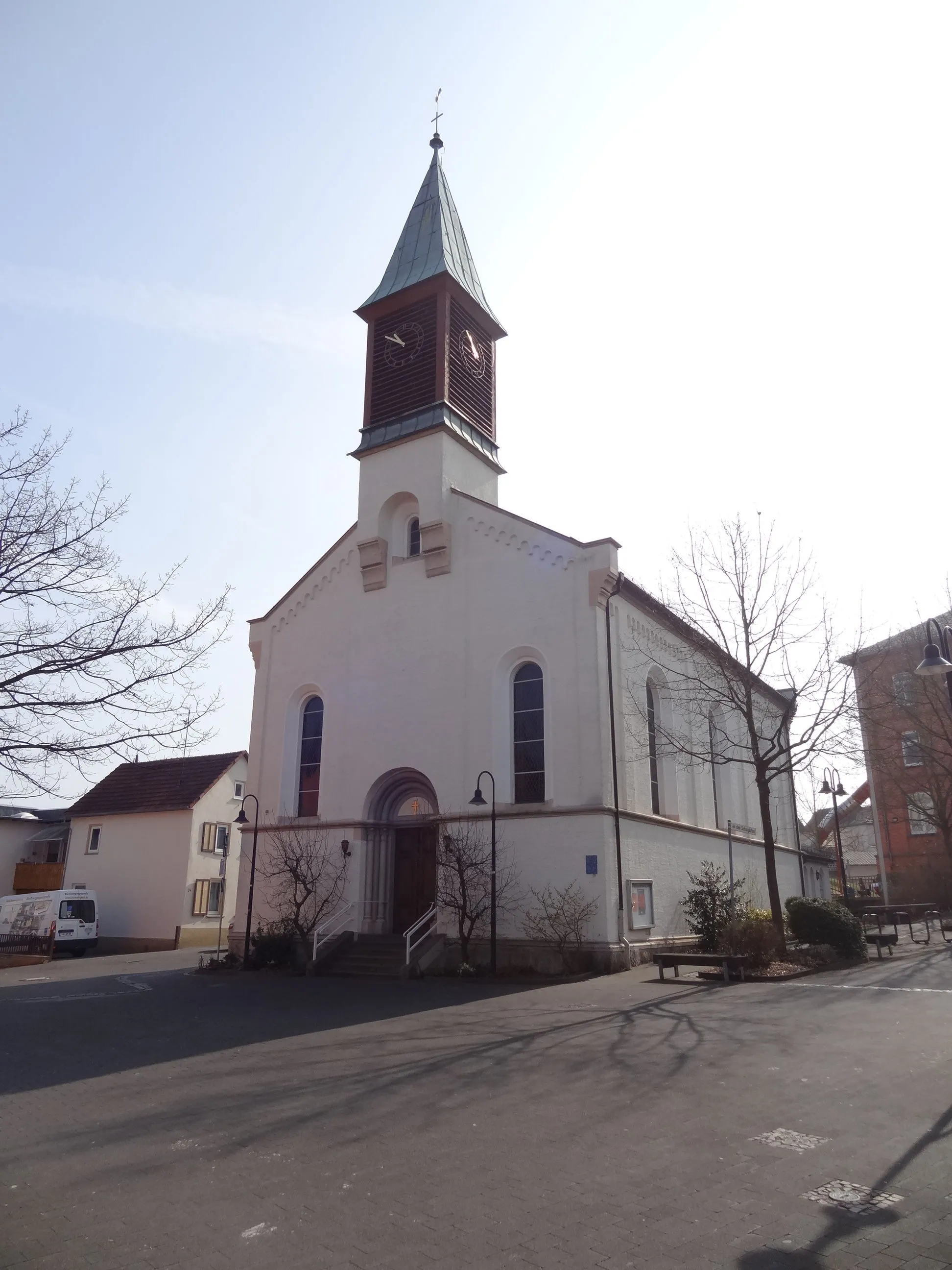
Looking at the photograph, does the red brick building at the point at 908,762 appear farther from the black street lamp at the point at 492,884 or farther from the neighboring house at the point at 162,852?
the neighboring house at the point at 162,852

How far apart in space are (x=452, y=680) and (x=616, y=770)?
15.7 feet

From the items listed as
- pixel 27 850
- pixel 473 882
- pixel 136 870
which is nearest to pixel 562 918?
pixel 473 882

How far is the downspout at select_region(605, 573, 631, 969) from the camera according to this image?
1933 centimetres

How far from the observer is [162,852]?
118ft

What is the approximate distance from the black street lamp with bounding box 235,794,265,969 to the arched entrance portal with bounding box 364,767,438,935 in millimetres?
2998

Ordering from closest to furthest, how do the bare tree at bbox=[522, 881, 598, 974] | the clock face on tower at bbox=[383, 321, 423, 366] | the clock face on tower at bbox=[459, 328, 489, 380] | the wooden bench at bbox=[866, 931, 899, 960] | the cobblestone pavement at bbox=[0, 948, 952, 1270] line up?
the cobblestone pavement at bbox=[0, 948, 952, 1270], the bare tree at bbox=[522, 881, 598, 974], the wooden bench at bbox=[866, 931, 899, 960], the clock face on tower at bbox=[383, 321, 423, 366], the clock face on tower at bbox=[459, 328, 489, 380]

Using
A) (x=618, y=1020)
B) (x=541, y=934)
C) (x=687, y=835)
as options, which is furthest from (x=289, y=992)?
(x=687, y=835)

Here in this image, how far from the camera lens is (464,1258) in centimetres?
468

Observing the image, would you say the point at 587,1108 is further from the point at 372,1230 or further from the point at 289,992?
the point at 289,992

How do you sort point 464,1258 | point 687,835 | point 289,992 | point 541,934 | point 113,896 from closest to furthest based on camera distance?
1. point 464,1258
2. point 289,992
3. point 541,934
4. point 687,835
5. point 113,896

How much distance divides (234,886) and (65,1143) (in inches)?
1268

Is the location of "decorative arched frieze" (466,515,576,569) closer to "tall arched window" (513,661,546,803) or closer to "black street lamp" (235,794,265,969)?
"tall arched window" (513,661,546,803)

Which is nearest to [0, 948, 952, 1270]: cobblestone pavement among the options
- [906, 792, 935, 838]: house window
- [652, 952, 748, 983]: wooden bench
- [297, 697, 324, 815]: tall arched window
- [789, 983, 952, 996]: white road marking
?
[789, 983, 952, 996]: white road marking

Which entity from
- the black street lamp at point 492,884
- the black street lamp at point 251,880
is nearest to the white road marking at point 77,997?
the black street lamp at point 251,880
